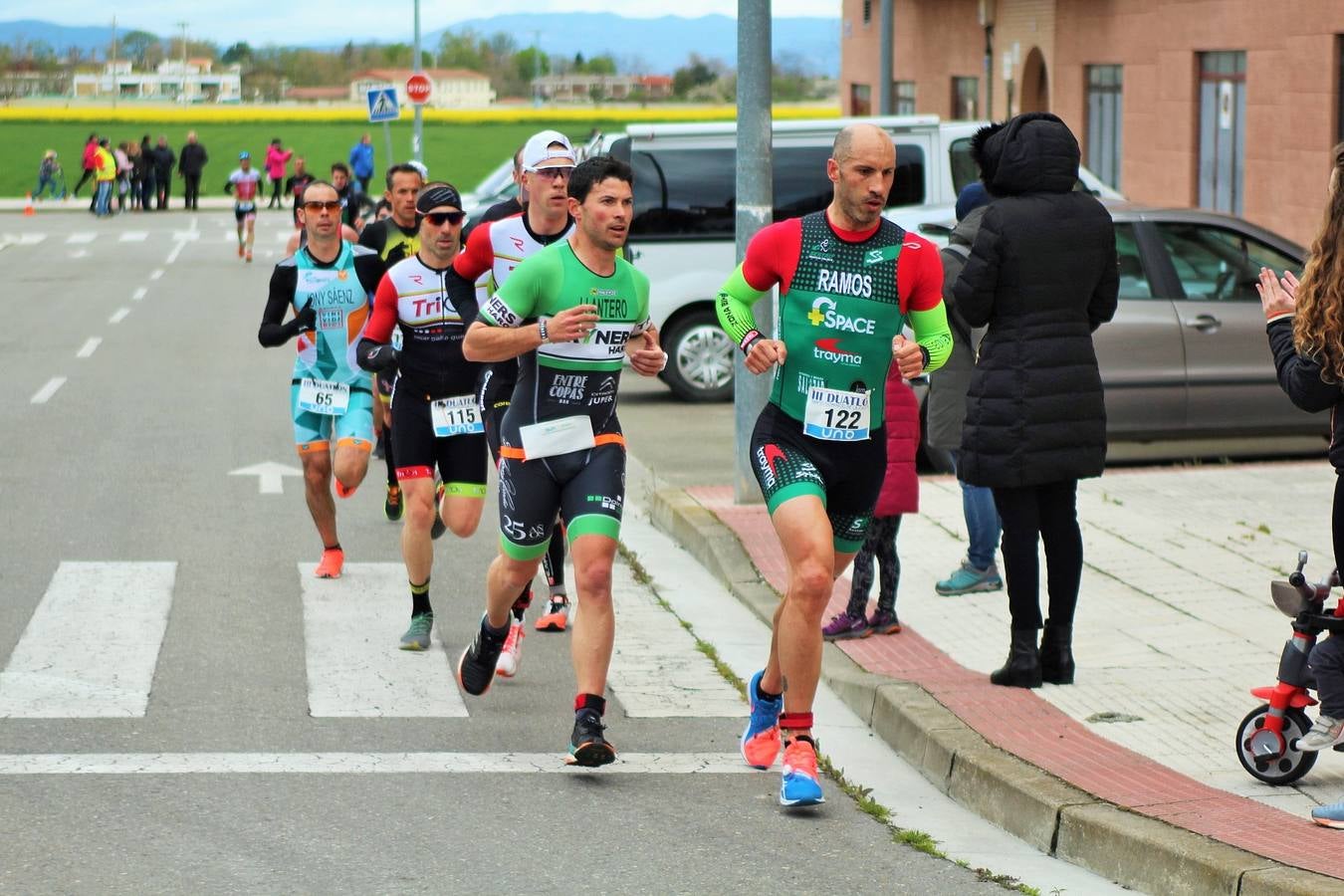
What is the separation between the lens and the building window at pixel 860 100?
136 ft

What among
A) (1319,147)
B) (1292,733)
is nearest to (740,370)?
(1292,733)

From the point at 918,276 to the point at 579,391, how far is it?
119cm

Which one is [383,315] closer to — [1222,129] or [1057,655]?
[1057,655]

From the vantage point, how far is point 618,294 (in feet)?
21.6

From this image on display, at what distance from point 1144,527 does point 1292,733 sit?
449cm

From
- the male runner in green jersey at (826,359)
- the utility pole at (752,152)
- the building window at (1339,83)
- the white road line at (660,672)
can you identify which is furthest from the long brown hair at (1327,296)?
the building window at (1339,83)

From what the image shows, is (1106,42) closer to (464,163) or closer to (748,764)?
(748,764)

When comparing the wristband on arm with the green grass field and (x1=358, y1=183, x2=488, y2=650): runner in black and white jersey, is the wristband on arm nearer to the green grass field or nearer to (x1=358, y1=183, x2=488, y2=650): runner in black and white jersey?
(x1=358, y1=183, x2=488, y2=650): runner in black and white jersey

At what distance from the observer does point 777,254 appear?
248 inches

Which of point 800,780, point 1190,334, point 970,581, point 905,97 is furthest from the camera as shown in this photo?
point 905,97

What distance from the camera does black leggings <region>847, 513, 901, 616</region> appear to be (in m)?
8.15

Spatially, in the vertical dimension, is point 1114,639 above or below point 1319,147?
below

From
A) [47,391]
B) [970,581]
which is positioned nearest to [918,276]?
[970,581]

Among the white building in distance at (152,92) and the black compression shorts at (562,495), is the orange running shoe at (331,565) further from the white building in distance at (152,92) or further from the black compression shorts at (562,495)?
the white building in distance at (152,92)
